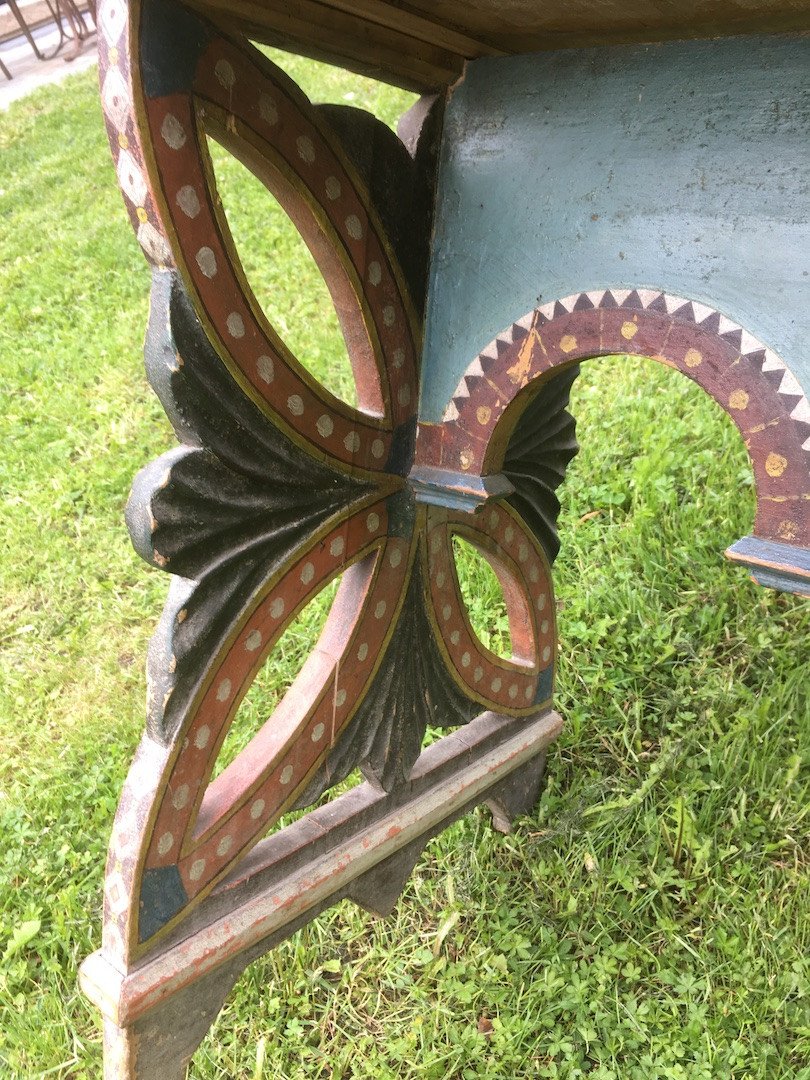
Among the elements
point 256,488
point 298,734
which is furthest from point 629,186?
point 298,734

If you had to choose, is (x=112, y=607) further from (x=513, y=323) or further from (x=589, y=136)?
(x=589, y=136)

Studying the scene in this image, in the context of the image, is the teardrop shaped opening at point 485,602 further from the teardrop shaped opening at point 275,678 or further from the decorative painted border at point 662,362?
the decorative painted border at point 662,362

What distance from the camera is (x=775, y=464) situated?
108 centimetres

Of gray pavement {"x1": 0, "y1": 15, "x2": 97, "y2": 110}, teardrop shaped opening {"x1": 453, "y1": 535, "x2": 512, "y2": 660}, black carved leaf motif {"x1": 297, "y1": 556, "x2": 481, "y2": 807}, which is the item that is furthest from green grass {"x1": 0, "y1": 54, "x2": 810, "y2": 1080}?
gray pavement {"x1": 0, "y1": 15, "x2": 97, "y2": 110}

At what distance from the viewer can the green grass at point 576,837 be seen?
1.81 metres

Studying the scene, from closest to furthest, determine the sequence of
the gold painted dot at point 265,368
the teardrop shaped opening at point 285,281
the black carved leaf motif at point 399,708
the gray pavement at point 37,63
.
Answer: the gold painted dot at point 265,368
the black carved leaf motif at point 399,708
the teardrop shaped opening at point 285,281
the gray pavement at point 37,63

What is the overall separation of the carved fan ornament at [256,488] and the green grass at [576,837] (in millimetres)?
553

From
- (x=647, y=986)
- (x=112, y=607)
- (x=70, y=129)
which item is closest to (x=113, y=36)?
(x=647, y=986)

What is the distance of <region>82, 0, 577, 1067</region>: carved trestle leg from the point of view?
41.9 inches

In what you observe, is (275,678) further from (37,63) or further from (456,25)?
(37,63)

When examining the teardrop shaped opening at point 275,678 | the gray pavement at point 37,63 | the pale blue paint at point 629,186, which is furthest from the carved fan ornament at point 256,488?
the gray pavement at point 37,63

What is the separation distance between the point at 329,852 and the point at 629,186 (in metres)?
1.17

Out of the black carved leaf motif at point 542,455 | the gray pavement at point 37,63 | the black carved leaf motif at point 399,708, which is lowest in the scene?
the black carved leaf motif at point 399,708

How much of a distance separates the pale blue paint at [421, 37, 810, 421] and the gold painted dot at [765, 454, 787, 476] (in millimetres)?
88
